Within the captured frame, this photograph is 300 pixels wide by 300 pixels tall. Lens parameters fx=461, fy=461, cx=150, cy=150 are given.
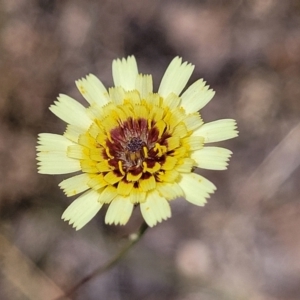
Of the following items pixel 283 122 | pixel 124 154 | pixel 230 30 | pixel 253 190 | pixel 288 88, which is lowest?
pixel 124 154

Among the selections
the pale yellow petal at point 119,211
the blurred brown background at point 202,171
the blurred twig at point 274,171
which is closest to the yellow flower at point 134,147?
the pale yellow petal at point 119,211

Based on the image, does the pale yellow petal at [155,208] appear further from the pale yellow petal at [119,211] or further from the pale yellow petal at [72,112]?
the pale yellow petal at [72,112]

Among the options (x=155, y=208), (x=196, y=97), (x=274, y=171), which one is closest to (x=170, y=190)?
(x=155, y=208)

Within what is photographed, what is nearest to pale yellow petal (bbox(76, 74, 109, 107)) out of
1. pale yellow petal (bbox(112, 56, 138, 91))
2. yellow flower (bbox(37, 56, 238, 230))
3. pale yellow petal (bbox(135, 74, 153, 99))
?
yellow flower (bbox(37, 56, 238, 230))

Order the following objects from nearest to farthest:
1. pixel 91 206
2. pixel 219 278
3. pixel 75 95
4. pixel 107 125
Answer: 1. pixel 91 206
2. pixel 107 125
3. pixel 219 278
4. pixel 75 95

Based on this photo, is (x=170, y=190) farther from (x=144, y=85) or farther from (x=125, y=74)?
(x=125, y=74)

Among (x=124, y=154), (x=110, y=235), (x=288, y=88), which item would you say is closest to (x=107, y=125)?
(x=124, y=154)

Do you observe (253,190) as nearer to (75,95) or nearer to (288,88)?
(288,88)
